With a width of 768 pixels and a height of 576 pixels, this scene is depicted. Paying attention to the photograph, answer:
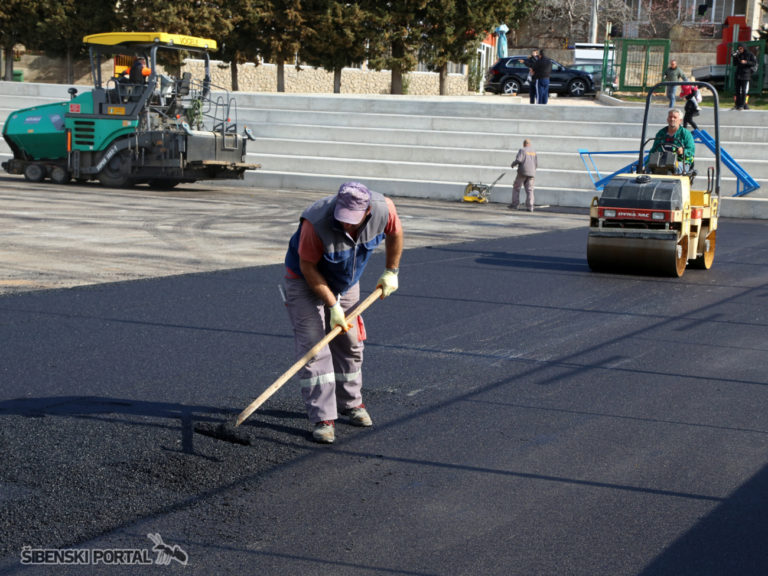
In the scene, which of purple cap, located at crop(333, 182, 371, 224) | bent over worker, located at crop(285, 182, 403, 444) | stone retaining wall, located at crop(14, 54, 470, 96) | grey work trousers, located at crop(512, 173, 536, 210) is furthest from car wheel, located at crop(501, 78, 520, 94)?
purple cap, located at crop(333, 182, 371, 224)

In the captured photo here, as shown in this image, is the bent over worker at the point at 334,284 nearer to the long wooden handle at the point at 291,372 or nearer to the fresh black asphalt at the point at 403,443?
the long wooden handle at the point at 291,372

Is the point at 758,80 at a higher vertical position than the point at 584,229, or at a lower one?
higher

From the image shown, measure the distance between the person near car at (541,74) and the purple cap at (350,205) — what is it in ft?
83.3

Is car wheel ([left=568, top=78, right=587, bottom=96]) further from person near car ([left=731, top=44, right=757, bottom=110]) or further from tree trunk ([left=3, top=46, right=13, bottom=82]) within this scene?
tree trunk ([left=3, top=46, right=13, bottom=82])

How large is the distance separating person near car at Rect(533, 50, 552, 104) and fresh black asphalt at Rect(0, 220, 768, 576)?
20.7 meters

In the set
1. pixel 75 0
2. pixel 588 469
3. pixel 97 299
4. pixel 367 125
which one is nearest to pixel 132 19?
pixel 75 0

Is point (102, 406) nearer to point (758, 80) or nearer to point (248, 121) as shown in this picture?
point (248, 121)

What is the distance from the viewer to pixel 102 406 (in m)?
6.34

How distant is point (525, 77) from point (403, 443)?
36088 mm

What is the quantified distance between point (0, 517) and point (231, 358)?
3.30m

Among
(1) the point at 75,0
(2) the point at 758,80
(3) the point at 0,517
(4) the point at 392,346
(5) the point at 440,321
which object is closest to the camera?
(3) the point at 0,517

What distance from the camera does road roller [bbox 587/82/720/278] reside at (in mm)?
11992

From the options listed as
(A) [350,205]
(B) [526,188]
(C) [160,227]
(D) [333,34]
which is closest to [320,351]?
(A) [350,205]

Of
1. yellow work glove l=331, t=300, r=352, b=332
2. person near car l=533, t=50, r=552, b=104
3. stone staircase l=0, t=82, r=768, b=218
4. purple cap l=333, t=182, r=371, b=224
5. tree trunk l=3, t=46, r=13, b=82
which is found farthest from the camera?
tree trunk l=3, t=46, r=13, b=82
